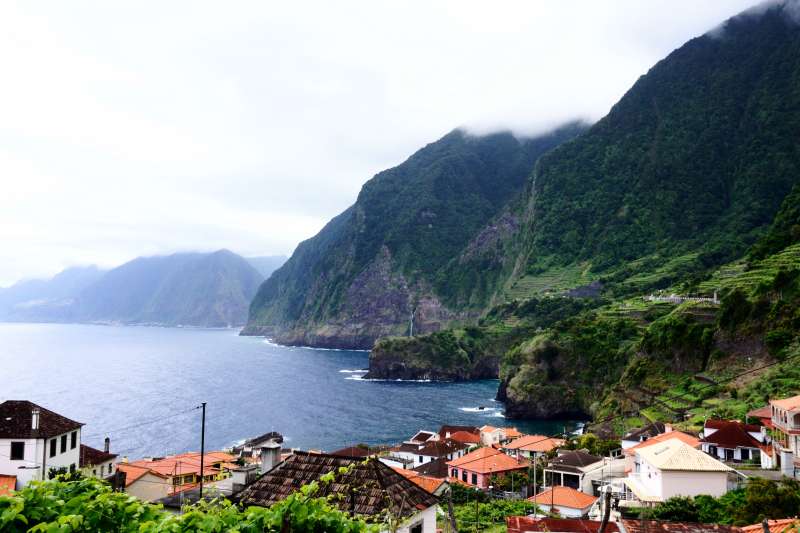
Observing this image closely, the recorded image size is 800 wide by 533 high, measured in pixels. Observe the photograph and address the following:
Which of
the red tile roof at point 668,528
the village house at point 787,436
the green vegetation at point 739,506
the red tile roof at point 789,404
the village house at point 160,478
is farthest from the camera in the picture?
the red tile roof at point 789,404

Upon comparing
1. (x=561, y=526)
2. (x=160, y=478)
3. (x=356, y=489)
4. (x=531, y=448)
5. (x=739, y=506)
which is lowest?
(x=531, y=448)

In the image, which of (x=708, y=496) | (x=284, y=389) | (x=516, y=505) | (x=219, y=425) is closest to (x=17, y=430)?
(x=516, y=505)

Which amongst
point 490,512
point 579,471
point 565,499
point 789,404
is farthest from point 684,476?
point 579,471

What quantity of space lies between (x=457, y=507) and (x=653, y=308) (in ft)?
272

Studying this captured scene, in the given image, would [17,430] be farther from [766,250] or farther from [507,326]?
[507,326]

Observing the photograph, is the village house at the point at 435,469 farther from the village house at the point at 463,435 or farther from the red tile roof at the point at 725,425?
the red tile roof at the point at 725,425

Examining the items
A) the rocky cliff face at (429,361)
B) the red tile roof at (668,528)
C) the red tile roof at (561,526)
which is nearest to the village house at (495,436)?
the red tile roof at (561,526)

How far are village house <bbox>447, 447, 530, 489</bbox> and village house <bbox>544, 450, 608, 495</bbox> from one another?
13.9 ft

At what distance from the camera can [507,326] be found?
165125 millimetres

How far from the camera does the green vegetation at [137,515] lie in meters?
7.13

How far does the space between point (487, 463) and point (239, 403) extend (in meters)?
73.8

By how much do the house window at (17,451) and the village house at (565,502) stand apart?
29973mm

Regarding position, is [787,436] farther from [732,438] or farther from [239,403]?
[239,403]

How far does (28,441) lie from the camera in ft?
101
